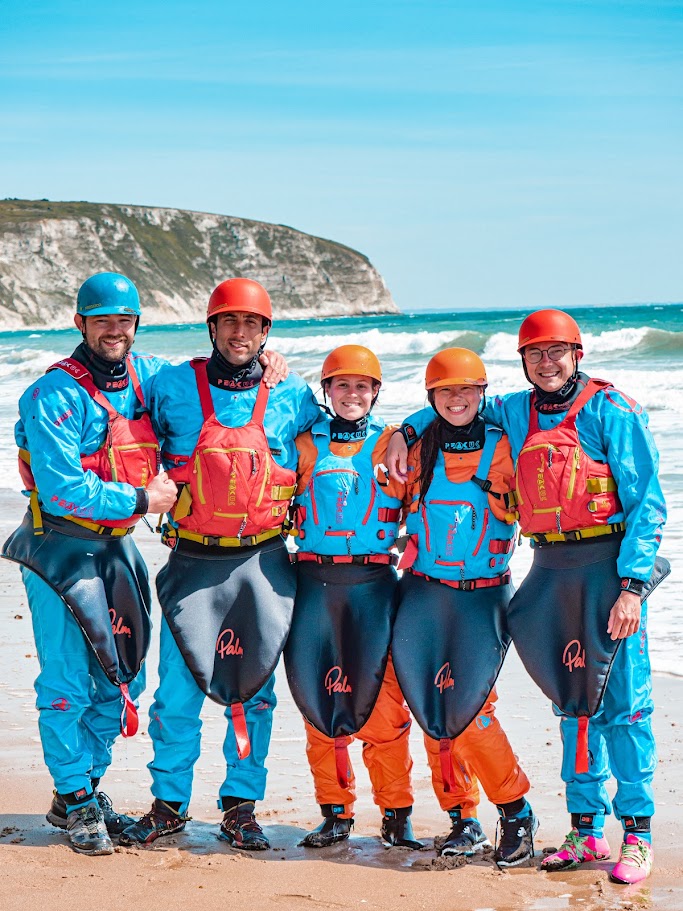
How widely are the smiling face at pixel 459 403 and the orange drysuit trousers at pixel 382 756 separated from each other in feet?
3.32

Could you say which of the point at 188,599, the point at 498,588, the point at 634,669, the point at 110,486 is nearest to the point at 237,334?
the point at 110,486

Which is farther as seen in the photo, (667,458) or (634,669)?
(667,458)

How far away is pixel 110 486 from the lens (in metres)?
4.29

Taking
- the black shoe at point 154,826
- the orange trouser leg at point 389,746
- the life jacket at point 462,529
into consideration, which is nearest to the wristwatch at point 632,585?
the life jacket at point 462,529

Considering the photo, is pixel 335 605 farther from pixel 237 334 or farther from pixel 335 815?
pixel 237 334

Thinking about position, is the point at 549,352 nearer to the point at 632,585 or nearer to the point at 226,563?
the point at 632,585

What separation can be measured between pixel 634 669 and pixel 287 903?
1.51m

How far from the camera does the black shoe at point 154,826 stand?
4.38 meters

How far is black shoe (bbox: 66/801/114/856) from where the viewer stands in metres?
4.26

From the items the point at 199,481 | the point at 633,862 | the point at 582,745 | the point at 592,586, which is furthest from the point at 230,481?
the point at 633,862

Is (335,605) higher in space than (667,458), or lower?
lower

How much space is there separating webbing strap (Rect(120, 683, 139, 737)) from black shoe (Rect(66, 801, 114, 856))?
307 mm

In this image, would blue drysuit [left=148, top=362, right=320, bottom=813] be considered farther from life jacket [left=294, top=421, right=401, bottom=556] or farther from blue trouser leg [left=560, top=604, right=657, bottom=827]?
blue trouser leg [left=560, top=604, right=657, bottom=827]

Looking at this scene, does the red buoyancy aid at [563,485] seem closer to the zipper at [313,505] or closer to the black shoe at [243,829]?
the zipper at [313,505]
